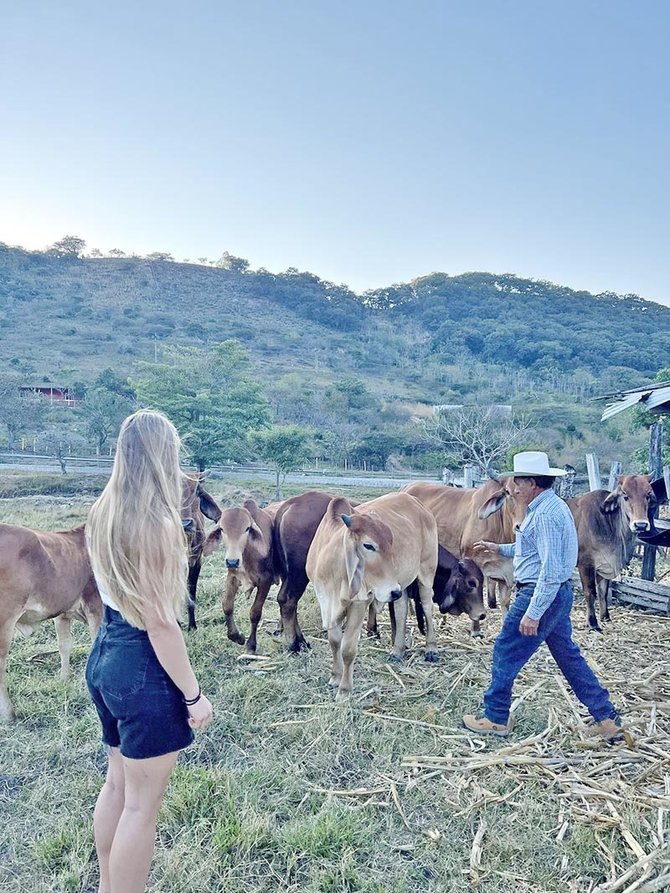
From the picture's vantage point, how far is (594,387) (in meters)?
57.2

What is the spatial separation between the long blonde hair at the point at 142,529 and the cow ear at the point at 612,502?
6.28 metres

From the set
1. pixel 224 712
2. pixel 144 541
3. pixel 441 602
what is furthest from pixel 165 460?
pixel 441 602

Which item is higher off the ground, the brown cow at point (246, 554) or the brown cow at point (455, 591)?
the brown cow at point (246, 554)

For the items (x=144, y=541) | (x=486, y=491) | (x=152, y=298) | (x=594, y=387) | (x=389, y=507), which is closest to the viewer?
(x=144, y=541)

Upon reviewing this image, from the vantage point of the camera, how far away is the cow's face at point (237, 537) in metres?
5.75

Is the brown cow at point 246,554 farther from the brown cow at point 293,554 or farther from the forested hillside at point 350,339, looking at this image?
the forested hillside at point 350,339

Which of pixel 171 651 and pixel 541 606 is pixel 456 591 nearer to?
pixel 541 606

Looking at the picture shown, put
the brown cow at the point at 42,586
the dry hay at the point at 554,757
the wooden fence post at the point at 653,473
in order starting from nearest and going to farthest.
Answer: the dry hay at the point at 554,757
the brown cow at the point at 42,586
the wooden fence post at the point at 653,473

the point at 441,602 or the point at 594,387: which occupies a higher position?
the point at 594,387

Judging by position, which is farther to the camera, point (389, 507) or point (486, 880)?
point (389, 507)

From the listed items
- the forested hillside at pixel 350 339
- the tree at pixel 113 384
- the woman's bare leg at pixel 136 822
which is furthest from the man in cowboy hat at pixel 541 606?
the tree at pixel 113 384

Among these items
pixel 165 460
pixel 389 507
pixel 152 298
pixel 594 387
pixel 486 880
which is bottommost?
pixel 486 880

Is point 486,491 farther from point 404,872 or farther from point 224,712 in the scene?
point 404,872

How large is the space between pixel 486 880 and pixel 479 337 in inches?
3105
